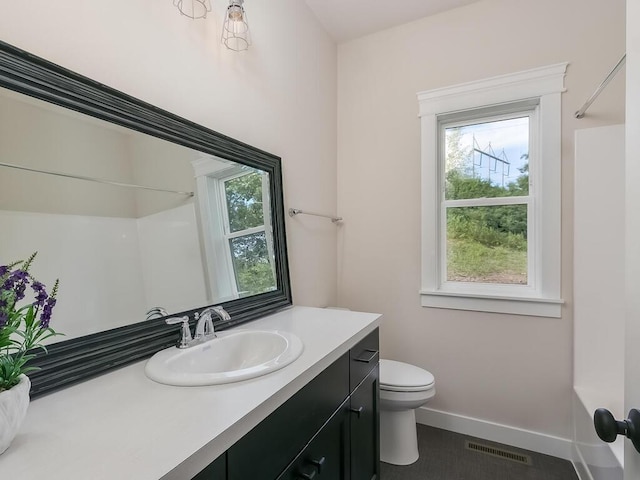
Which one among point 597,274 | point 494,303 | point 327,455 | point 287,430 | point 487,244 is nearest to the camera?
point 287,430

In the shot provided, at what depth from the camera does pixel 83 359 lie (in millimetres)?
860

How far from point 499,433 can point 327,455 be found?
1481 millimetres

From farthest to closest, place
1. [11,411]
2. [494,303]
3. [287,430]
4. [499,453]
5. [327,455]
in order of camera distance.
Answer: [494,303], [499,453], [327,455], [287,430], [11,411]

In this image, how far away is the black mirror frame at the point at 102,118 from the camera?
783mm

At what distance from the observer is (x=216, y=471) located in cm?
63

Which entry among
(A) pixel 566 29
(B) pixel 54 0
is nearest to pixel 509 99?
(A) pixel 566 29

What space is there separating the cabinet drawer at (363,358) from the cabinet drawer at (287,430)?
0.34 ft

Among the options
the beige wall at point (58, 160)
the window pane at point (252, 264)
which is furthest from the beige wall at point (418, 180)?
the beige wall at point (58, 160)

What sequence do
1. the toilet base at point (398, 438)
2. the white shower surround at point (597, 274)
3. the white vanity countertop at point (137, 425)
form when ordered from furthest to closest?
the toilet base at point (398, 438) → the white shower surround at point (597, 274) → the white vanity countertop at point (137, 425)

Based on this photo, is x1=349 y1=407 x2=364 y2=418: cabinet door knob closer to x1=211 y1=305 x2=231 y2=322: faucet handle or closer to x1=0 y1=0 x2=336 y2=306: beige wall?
x1=211 y1=305 x2=231 y2=322: faucet handle

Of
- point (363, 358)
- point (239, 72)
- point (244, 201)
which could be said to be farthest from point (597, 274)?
point (239, 72)

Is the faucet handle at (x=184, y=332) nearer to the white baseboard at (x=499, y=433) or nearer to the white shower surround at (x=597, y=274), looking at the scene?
the white baseboard at (x=499, y=433)

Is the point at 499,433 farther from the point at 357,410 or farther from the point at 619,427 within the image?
the point at 619,427

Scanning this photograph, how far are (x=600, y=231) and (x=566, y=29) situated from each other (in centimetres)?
115
